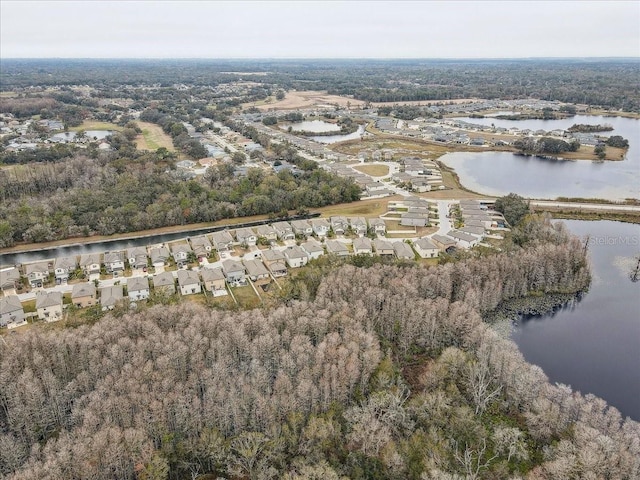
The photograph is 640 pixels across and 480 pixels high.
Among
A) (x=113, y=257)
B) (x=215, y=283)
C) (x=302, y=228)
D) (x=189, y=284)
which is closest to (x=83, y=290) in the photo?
(x=113, y=257)

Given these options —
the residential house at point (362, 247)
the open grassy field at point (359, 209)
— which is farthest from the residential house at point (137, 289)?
the open grassy field at point (359, 209)

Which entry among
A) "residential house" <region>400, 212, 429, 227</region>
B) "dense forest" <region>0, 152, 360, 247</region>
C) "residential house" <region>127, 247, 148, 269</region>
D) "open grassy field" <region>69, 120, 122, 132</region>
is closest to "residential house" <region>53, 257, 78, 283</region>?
"residential house" <region>127, 247, 148, 269</region>

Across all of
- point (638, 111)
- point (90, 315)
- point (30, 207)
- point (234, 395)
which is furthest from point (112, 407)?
point (638, 111)

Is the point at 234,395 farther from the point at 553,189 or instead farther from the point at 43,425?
the point at 553,189

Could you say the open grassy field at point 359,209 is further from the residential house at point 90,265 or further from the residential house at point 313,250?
the residential house at point 90,265

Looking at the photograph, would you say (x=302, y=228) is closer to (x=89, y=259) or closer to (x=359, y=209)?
(x=359, y=209)

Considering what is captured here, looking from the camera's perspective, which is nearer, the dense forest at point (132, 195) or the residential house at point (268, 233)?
the residential house at point (268, 233)
